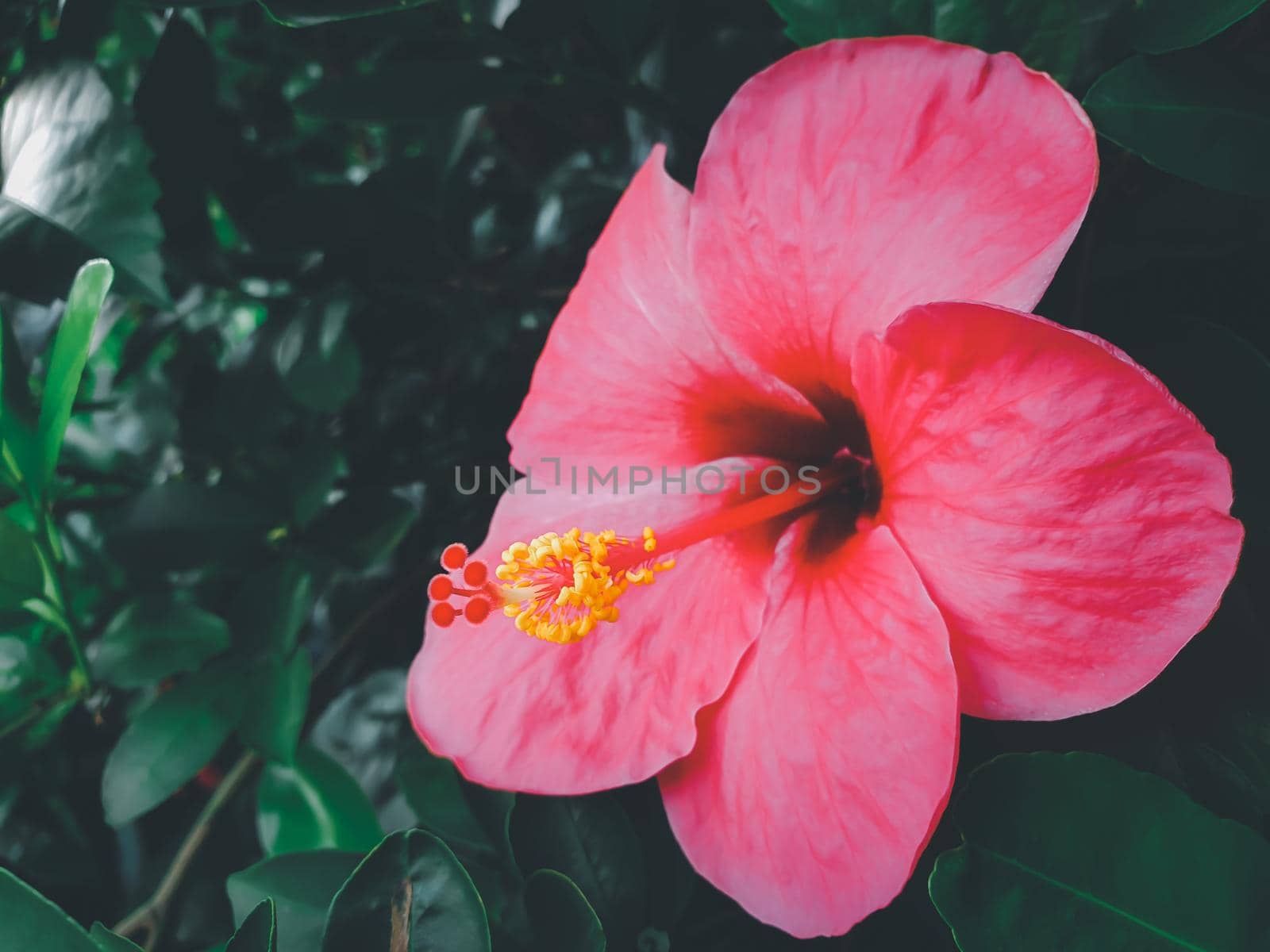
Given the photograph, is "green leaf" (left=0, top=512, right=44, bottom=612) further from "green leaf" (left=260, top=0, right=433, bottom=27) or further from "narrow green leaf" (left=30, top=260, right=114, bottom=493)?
"green leaf" (left=260, top=0, right=433, bottom=27)

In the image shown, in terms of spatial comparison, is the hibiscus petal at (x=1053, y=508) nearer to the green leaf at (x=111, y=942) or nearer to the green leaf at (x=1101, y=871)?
the green leaf at (x=1101, y=871)

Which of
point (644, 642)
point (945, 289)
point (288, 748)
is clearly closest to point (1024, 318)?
point (945, 289)

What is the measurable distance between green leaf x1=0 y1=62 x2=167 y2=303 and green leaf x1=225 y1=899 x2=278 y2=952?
0.55m

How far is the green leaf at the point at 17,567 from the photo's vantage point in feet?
2.86

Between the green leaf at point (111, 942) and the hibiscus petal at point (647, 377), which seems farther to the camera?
the hibiscus petal at point (647, 377)

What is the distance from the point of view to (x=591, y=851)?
728mm

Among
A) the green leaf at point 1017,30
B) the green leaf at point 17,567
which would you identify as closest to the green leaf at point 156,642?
the green leaf at point 17,567

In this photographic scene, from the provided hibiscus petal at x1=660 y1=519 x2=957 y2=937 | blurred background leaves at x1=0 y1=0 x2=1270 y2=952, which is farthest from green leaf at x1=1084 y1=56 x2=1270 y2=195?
hibiscus petal at x1=660 y1=519 x2=957 y2=937

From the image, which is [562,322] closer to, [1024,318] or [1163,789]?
[1024,318]

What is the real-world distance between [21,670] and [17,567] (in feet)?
0.58

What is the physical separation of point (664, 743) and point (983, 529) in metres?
0.29

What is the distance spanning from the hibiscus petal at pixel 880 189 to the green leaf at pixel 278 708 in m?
0.55

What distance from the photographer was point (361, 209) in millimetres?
1010

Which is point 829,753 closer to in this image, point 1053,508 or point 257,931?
point 1053,508
